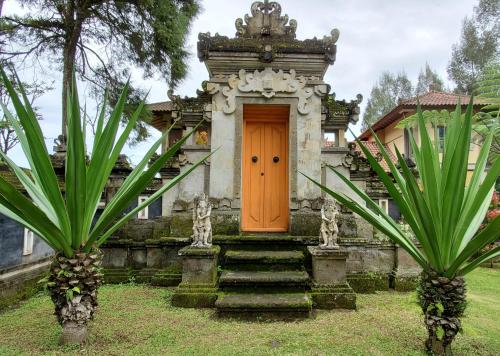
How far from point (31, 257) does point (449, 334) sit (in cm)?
575

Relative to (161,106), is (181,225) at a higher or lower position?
lower

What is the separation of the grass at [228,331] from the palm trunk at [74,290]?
0.55ft

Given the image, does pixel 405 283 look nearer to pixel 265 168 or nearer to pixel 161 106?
pixel 265 168

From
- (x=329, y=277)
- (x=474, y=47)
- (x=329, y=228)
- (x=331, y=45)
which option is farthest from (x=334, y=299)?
(x=474, y=47)

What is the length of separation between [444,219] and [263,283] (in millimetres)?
2548

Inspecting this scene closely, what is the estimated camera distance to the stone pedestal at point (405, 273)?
17.8 feet

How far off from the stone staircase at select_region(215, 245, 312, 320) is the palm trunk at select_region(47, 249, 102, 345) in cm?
158

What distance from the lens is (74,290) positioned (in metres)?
2.89

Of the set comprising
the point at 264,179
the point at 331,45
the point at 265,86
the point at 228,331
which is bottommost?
the point at 228,331

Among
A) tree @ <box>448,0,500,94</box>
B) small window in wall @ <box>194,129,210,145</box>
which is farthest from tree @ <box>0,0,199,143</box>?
tree @ <box>448,0,500,94</box>

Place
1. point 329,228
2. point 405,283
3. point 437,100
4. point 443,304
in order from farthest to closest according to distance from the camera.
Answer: point 437,100
point 405,283
point 329,228
point 443,304

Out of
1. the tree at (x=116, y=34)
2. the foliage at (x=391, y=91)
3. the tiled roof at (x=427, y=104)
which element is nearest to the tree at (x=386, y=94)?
the foliage at (x=391, y=91)

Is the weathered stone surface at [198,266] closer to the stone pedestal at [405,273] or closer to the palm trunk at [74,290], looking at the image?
the palm trunk at [74,290]

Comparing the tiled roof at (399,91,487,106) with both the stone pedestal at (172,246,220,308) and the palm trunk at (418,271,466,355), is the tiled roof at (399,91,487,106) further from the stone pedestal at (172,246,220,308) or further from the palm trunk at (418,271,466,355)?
the palm trunk at (418,271,466,355)
